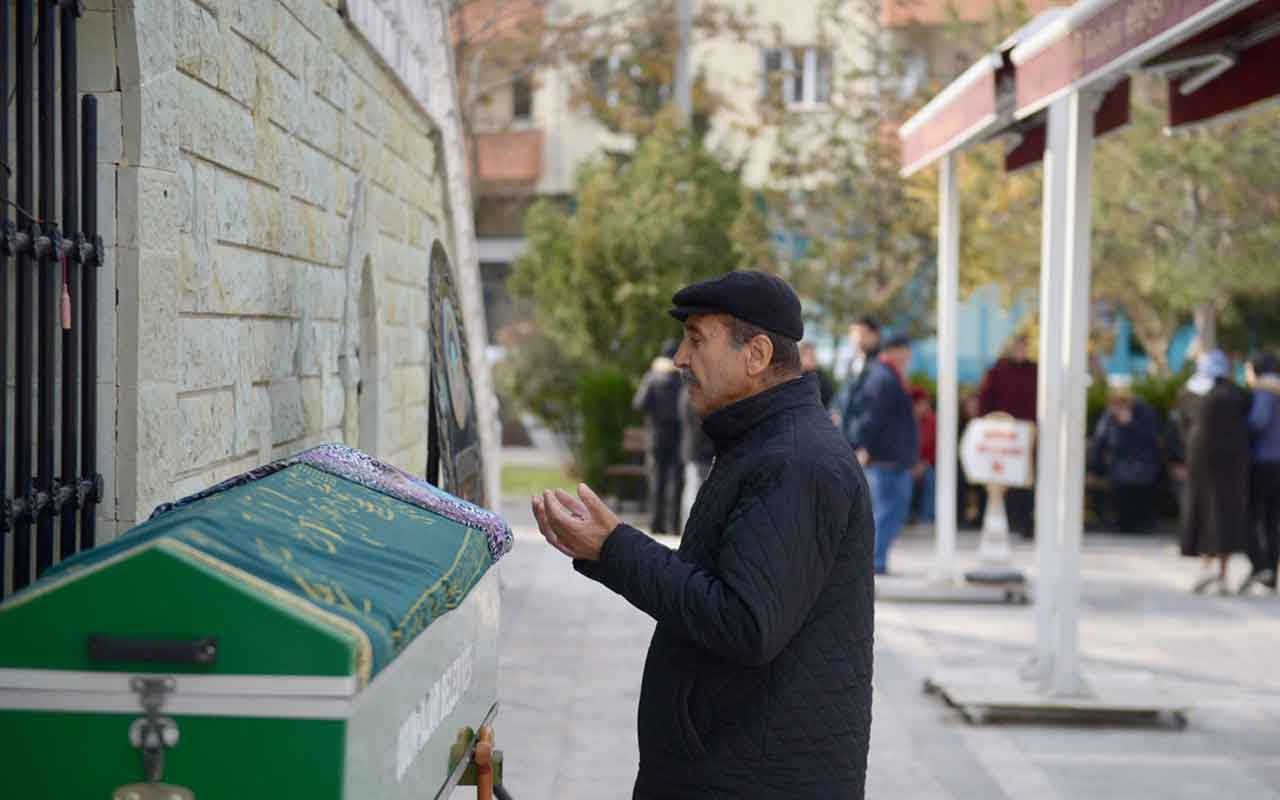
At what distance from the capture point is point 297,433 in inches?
209

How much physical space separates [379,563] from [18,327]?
34.0 inches

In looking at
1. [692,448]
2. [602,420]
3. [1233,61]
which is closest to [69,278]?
[1233,61]

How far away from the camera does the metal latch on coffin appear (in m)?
2.37

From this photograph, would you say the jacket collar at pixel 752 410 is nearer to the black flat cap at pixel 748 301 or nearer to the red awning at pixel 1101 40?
the black flat cap at pixel 748 301

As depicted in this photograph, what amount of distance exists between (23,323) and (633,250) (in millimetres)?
18884

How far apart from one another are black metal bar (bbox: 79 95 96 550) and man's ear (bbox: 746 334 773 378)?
131 centimetres

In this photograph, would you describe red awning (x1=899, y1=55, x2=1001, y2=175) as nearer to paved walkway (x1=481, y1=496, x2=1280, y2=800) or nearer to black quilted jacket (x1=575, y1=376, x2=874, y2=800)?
paved walkway (x1=481, y1=496, x2=1280, y2=800)

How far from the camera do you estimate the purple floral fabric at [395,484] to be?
11.6ft

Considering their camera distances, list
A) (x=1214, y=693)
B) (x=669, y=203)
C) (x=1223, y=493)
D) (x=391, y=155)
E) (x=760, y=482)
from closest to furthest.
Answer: (x=760, y=482)
(x=391, y=155)
(x=1214, y=693)
(x=1223, y=493)
(x=669, y=203)

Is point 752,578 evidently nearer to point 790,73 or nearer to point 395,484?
point 395,484

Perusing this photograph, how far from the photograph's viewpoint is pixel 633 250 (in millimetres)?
21969

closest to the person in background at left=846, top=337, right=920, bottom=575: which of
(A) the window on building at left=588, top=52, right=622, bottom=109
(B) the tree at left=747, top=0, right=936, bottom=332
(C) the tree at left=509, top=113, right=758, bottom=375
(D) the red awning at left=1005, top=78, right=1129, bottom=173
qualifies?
(D) the red awning at left=1005, top=78, right=1129, bottom=173

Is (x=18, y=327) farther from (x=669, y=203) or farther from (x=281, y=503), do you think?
(x=669, y=203)

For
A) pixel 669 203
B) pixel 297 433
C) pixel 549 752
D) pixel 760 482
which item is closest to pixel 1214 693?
→ pixel 549 752
